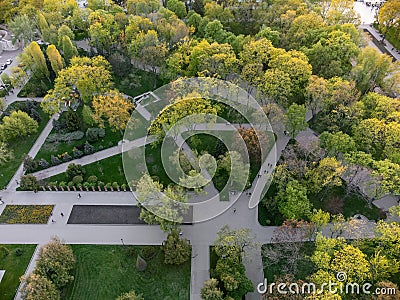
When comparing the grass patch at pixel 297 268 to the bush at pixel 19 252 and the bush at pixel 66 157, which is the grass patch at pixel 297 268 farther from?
the bush at pixel 66 157

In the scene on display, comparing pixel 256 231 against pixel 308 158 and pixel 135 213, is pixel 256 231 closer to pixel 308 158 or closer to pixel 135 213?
pixel 308 158

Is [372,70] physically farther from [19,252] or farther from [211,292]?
[19,252]

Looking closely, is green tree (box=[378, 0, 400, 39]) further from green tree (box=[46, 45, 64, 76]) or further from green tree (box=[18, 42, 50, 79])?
green tree (box=[18, 42, 50, 79])

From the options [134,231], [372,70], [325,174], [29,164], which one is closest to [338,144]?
[325,174]

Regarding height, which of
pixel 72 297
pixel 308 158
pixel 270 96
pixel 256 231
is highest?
pixel 270 96

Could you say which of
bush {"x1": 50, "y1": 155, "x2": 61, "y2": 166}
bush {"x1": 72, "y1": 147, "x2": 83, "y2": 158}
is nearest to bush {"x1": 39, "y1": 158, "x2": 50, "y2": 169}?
bush {"x1": 50, "y1": 155, "x2": 61, "y2": 166}

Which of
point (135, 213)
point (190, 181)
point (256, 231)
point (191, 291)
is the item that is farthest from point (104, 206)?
point (256, 231)
